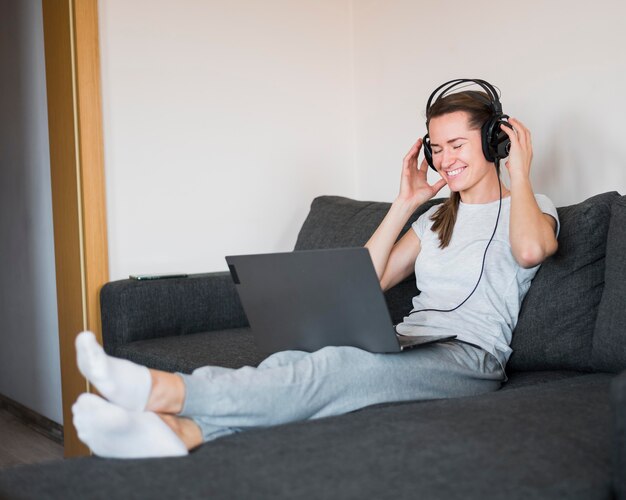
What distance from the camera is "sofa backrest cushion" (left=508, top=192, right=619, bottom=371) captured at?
75.7 inches

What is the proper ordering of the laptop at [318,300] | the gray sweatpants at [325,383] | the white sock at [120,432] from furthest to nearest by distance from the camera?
the laptop at [318,300] < the gray sweatpants at [325,383] < the white sock at [120,432]

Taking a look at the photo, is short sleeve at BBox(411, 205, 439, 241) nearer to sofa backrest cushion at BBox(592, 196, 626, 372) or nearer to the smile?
the smile

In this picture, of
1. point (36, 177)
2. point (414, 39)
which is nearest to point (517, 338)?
point (414, 39)

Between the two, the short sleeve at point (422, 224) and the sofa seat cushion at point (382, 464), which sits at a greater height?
the short sleeve at point (422, 224)

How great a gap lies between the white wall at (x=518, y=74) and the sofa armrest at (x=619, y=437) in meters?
1.28

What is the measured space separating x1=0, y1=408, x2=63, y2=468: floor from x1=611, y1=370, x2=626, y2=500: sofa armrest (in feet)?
6.76

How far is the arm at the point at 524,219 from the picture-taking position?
6.09 feet

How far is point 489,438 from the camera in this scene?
127cm

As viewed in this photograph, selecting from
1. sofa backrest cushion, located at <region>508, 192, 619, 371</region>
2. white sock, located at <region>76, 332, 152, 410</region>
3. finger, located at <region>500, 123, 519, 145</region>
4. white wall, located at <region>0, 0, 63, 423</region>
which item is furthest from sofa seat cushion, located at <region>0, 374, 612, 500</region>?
white wall, located at <region>0, 0, 63, 423</region>

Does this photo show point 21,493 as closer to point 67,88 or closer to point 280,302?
point 280,302

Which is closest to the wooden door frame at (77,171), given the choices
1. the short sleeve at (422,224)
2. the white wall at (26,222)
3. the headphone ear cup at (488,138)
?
the white wall at (26,222)

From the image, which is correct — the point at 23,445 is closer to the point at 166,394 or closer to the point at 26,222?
the point at 26,222

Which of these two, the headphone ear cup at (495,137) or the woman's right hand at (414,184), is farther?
the woman's right hand at (414,184)

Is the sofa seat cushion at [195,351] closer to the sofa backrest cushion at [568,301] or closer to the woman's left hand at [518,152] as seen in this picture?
the sofa backrest cushion at [568,301]
